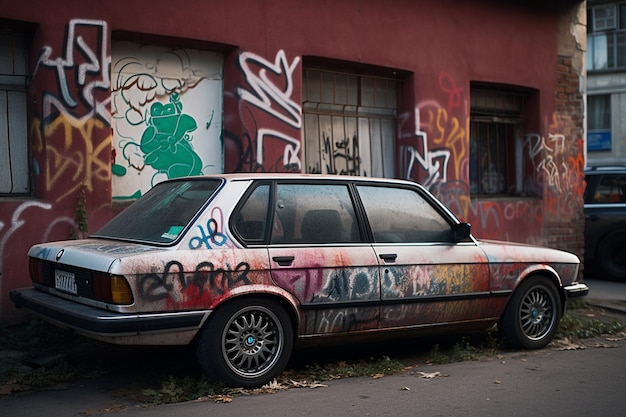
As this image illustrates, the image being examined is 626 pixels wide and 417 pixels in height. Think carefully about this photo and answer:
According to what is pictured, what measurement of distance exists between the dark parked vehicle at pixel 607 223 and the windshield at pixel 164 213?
9.01 metres

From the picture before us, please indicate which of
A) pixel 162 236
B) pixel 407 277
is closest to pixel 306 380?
pixel 407 277

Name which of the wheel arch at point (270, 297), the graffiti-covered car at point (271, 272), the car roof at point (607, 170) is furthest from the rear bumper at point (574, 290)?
Result: the car roof at point (607, 170)

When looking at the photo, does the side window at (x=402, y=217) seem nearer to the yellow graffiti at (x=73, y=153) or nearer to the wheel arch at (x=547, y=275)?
the wheel arch at (x=547, y=275)

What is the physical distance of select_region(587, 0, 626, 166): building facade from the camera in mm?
29766

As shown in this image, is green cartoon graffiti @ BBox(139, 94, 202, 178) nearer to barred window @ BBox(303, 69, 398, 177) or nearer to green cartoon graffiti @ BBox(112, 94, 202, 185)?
green cartoon graffiti @ BBox(112, 94, 202, 185)

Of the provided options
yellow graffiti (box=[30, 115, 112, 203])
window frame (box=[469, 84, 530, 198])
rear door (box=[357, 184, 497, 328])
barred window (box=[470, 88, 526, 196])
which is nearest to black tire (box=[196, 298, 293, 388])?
rear door (box=[357, 184, 497, 328])

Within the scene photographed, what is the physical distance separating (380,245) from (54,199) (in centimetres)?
315

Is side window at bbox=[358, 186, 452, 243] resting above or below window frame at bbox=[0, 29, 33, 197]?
below

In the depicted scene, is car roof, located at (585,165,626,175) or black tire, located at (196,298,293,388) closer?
black tire, located at (196,298,293,388)

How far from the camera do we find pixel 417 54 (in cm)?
1001

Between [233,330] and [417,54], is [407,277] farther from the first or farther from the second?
[417,54]

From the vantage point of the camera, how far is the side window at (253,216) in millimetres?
5430

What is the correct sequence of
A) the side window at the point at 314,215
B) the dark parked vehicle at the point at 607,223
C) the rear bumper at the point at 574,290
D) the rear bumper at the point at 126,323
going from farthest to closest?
the dark parked vehicle at the point at 607,223
the rear bumper at the point at 574,290
the side window at the point at 314,215
the rear bumper at the point at 126,323

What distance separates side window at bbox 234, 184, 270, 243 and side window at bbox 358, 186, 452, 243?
901mm
